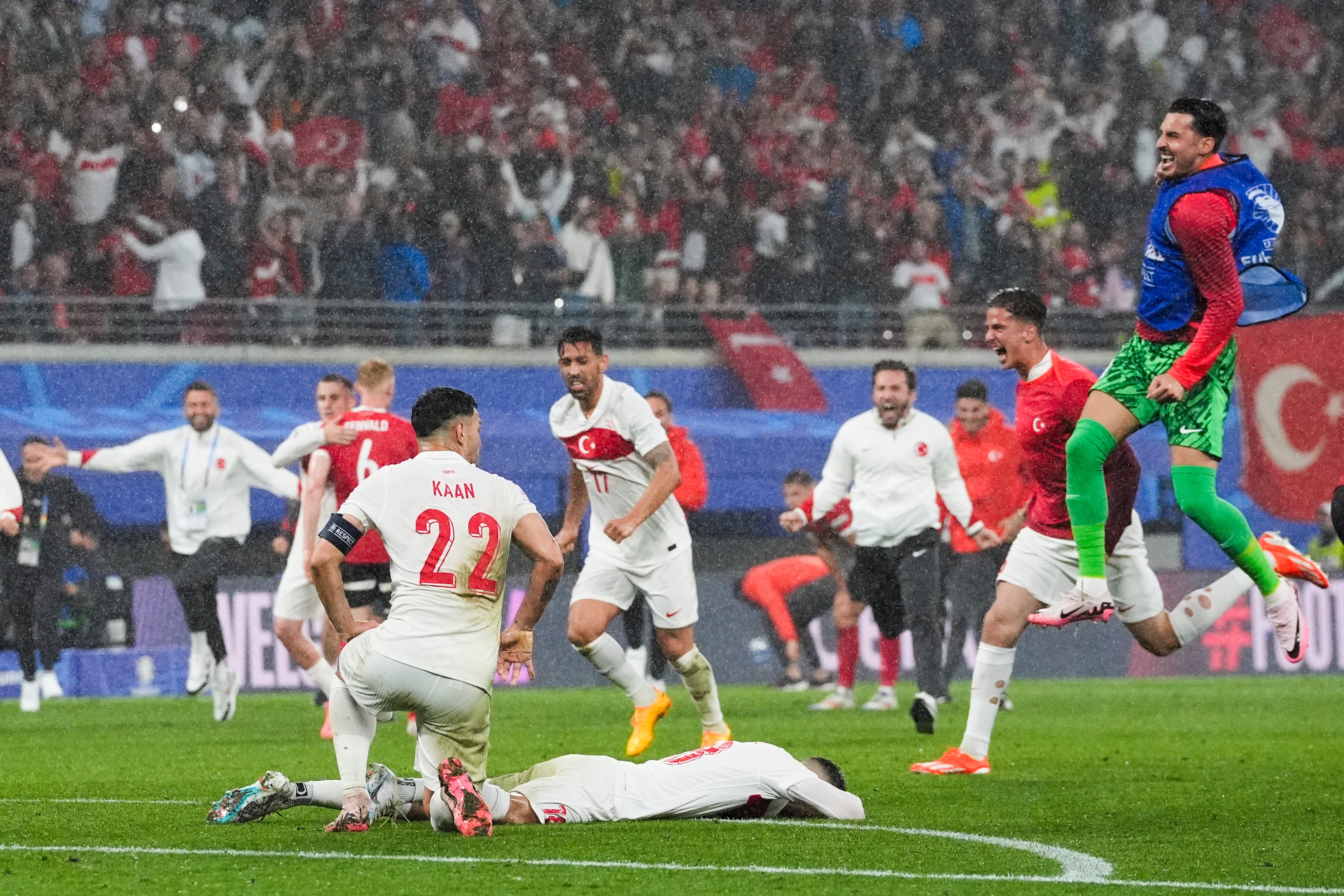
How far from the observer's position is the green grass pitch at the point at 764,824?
497 cm

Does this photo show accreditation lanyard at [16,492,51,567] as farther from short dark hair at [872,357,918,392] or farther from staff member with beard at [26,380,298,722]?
short dark hair at [872,357,918,392]

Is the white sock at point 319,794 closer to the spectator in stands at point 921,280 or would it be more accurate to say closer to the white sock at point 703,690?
the white sock at point 703,690

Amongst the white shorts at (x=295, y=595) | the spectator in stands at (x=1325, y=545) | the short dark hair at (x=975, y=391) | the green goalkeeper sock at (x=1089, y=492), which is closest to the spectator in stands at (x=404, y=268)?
the short dark hair at (x=975, y=391)

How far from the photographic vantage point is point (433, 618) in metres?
5.94

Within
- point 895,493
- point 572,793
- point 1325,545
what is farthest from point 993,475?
point 572,793

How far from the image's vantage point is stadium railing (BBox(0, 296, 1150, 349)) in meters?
17.0

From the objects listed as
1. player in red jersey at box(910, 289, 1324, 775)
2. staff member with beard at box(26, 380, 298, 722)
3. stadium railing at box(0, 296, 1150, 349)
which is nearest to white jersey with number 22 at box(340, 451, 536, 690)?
player in red jersey at box(910, 289, 1324, 775)

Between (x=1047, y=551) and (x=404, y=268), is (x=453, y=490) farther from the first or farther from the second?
(x=404, y=268)

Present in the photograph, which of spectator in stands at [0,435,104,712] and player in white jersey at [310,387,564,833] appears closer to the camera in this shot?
player in white jersey at [310,387,564,833]

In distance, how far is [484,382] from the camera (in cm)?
1719

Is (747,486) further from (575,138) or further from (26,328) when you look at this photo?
(26,328)

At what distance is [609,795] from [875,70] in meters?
Result: 16.5

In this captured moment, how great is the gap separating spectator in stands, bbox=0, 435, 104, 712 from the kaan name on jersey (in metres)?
7.64

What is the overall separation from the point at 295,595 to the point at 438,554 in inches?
189
